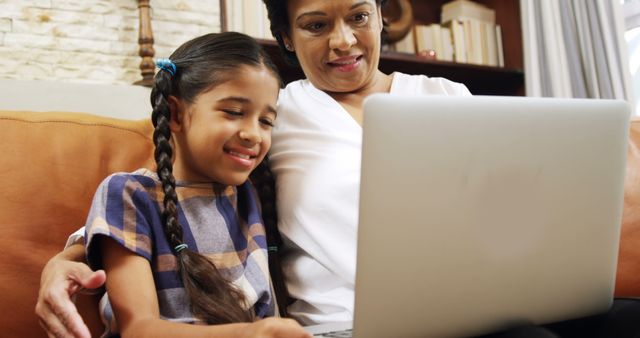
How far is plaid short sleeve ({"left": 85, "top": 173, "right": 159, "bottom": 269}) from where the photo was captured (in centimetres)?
89

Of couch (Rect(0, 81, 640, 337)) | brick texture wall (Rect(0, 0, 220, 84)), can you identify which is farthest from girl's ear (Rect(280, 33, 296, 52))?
brick texture wall (Rect(0, 0, 220, 84))

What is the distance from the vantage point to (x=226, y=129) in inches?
39.4

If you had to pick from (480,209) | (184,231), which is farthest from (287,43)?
(480,209)

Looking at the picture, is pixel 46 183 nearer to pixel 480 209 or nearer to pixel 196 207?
pixel 196 207

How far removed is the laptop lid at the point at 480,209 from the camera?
2.02ft

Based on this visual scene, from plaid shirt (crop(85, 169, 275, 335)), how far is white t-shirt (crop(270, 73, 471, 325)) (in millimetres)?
74

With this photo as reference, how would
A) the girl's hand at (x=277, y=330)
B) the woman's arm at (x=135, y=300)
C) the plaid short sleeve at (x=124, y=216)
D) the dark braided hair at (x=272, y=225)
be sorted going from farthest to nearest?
1. the dark braided hair at (x=272, y=225)
2. the plaid short sleeve at (x=124, y=216)
3. the woman's arm at (x=135, y=300)
4. the girl's hand at (x=277, y=330)

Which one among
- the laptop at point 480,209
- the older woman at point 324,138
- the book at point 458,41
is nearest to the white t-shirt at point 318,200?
the older woman at point 324,138

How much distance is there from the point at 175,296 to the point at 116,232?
0.14m

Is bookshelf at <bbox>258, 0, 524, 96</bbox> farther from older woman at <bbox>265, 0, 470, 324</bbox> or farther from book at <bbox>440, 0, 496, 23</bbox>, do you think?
older woman at <bbox>265, 0, 470, 324</bbox>

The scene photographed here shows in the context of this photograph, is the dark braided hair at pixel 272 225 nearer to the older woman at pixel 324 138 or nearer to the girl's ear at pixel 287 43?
→ the older woman at pixel 324 138

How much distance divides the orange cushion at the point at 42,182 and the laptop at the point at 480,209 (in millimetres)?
707

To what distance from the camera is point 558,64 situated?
254 cm

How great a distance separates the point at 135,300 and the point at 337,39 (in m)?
0.65
